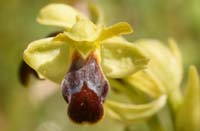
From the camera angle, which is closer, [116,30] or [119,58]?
[116,30]

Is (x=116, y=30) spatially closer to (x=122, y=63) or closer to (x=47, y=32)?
(x=122, y=63)

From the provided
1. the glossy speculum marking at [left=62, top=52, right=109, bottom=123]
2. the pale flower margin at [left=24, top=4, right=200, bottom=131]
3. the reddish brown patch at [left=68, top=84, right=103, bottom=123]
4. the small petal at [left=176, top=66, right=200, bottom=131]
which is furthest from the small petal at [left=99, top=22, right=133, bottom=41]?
the small petal at [left=176, top=66, right=200, bottom=131]

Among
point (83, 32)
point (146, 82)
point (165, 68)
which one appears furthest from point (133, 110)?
point (83, 32)

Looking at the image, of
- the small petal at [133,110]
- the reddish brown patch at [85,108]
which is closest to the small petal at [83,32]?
the reddish brown patch at [85,108]

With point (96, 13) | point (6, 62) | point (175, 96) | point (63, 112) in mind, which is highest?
point (96, 13)

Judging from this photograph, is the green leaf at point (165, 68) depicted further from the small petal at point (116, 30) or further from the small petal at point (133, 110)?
the small petal at point (116, 30)

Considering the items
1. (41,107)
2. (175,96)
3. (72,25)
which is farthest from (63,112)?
(72,25)

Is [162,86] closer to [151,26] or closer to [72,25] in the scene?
[72,25]
